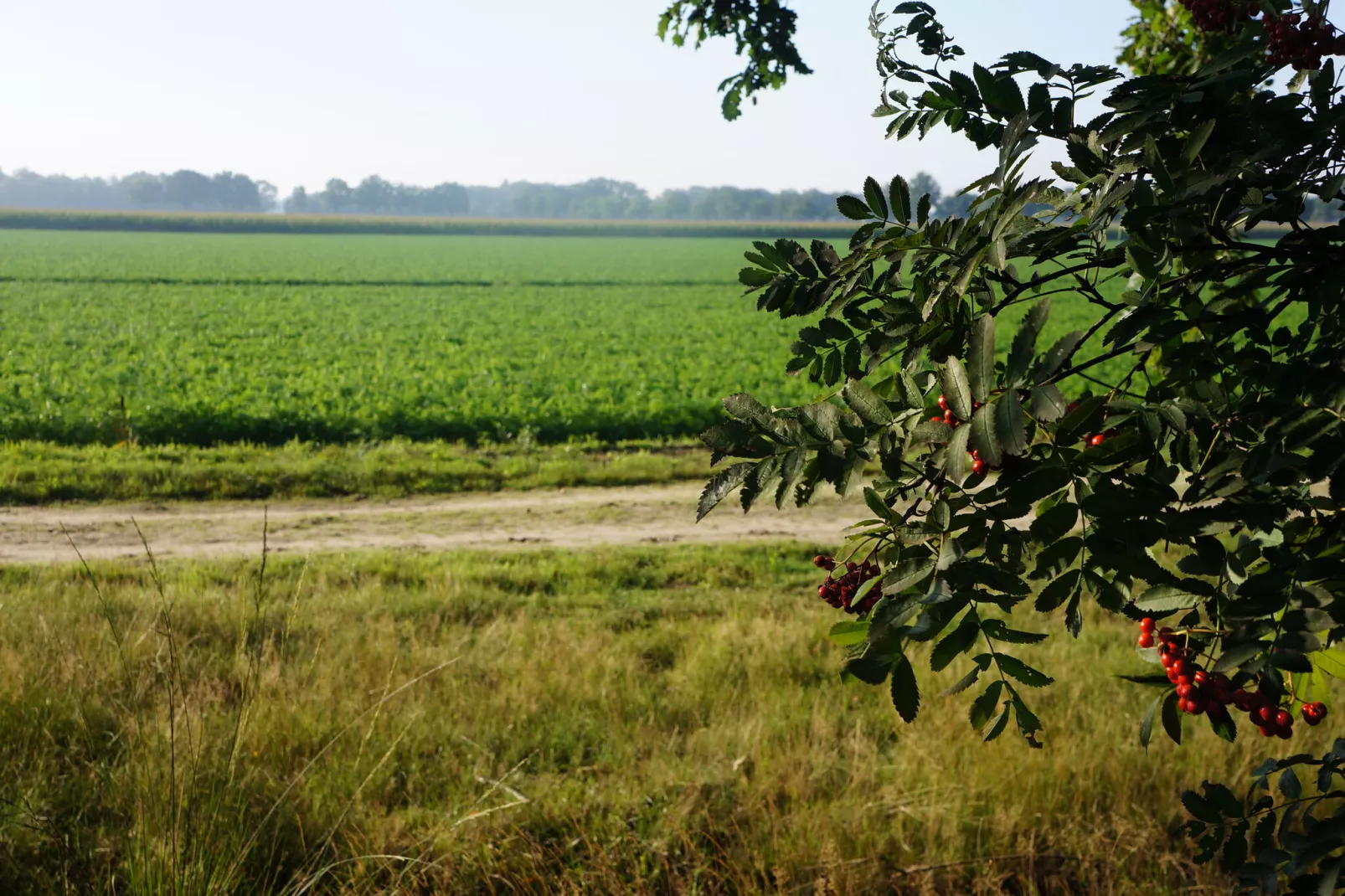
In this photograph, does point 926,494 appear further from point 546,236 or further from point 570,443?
point 546,236

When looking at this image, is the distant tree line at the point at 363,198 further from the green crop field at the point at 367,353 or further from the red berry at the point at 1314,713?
the red berry at the point at 1314,713

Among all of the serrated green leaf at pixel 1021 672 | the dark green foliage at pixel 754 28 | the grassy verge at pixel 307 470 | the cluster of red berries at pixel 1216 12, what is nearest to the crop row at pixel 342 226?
the grassy verge at pixel 307 470

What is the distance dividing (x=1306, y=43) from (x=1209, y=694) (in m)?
1.18

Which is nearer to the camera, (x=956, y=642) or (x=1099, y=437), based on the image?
(x=956, y=642)

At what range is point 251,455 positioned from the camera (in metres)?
A: 14.1

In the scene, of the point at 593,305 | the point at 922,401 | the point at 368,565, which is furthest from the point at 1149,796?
the point at 593,305

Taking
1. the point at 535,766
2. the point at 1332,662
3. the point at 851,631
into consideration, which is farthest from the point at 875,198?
the point at 535,766

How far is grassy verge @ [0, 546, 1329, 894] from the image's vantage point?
3.93m

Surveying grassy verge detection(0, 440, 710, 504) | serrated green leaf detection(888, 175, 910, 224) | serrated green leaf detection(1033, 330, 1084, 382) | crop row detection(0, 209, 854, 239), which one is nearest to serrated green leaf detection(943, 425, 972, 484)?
serrated green leaf detection(1033, 330, 1084, 382)

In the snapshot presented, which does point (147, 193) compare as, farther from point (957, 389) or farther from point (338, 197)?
point (957, 389)

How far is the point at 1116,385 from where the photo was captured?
1731 millimetres

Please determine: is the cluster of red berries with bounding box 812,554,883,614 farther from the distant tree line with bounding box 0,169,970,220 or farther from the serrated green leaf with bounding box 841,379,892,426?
the distant tree line with bounding box 0,169,970,220

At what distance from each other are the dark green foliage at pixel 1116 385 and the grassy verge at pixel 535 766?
203cm

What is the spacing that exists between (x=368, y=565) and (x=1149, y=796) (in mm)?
6130
